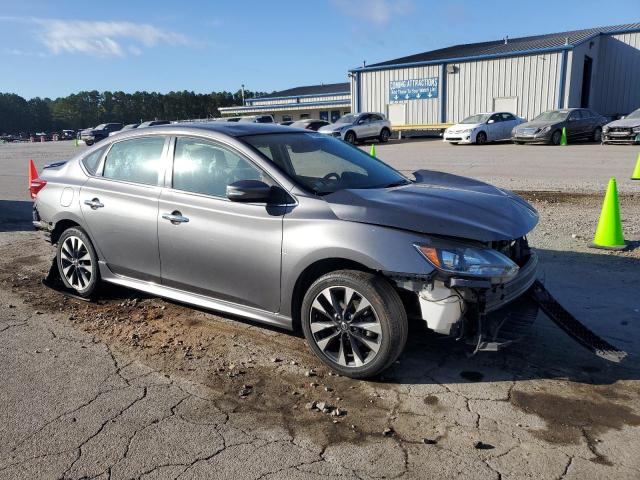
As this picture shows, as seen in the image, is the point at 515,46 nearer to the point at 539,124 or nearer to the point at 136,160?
the point at 539,124

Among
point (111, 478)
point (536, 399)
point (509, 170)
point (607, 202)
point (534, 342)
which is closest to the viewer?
point (111, 478)

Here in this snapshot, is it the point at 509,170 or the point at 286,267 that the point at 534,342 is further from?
the point at 509,170

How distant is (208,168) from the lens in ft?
14.3

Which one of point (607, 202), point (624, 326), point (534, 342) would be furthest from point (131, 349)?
point (607, 202)

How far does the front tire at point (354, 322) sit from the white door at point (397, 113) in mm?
34849

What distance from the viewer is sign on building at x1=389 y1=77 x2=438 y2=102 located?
35.3 m

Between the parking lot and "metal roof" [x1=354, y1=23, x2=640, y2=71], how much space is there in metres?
30.5

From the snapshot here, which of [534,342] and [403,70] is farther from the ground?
[403,70]

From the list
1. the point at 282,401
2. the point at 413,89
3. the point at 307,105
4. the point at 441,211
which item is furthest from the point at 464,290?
the point at 307,105

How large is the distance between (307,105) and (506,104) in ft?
89.2

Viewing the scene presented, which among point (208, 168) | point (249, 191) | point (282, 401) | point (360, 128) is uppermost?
point (360, 128)

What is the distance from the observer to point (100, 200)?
4965 mm

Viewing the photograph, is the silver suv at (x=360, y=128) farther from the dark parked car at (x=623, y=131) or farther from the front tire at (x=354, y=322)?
the front tire at (x=354, y=322)

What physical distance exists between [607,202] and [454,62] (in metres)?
29.9
